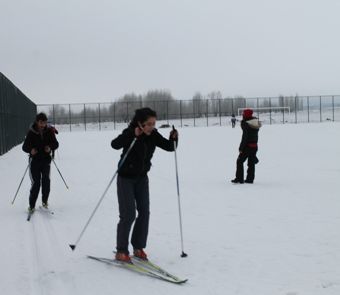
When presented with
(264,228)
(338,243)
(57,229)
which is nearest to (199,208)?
(264,228)

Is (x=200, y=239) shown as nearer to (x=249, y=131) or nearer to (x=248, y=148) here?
(x=248, y=148)

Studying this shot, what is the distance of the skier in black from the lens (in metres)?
8.73

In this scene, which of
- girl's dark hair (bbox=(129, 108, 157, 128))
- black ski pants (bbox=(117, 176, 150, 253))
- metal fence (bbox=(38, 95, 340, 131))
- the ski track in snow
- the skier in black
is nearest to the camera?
the ski track in snow

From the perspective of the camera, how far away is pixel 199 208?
9.24m

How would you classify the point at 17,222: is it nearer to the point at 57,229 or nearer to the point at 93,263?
the point at 57,229

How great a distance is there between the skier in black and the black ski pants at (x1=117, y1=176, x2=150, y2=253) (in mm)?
3489

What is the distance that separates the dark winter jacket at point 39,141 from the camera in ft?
28.7

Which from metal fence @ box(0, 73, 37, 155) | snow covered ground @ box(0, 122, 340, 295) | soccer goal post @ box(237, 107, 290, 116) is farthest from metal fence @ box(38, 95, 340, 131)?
snow covered ground @ box(0, 122, 340, 295)

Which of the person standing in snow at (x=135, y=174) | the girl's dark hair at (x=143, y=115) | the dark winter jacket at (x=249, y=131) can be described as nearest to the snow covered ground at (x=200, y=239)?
the person standing in snow at (x=135, y=174)

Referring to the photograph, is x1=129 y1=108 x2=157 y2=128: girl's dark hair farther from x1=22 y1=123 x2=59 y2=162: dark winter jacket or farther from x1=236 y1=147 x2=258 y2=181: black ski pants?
x1=236 y1=147 x2=258 y2=181: black ski pants

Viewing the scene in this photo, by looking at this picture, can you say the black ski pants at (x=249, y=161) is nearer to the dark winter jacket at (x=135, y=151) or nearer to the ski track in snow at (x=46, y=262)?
the ski track in snow at (x=46, y=262)

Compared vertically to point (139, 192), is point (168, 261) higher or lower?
lower

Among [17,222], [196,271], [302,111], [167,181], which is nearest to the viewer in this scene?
[196,271]

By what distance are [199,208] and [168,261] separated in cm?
340
